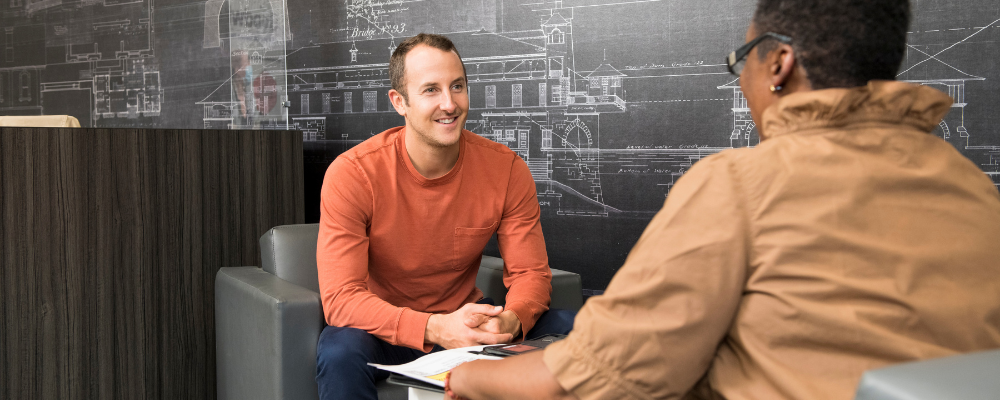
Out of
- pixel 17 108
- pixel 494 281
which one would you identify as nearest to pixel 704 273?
pixel 494 281

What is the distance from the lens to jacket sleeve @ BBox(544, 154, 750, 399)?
0.73 metres

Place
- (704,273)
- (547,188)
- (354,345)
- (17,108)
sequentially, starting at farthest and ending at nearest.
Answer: (17,108), (547,188), (354,345), (704,273)

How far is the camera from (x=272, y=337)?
6.06 feet

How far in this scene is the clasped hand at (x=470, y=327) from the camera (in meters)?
1.64

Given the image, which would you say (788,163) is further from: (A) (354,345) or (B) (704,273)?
(A) (354,345)

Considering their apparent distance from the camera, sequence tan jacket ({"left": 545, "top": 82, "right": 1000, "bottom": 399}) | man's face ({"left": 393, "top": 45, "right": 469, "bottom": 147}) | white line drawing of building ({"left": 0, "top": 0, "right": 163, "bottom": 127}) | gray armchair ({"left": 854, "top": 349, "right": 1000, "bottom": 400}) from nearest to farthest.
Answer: gray armchair ({"left": 854, "top": 349, "right": 1000, "bottom": 400}) → tan jacket ({"left": 545, "top": 82, "right": 1000, "bottom": 399}) → man's face ({"left": 393, "top": 45, "right": 469, "bottom": 147}) → white line drawing of building ({"left": 0, "top": 0, "right": 163, "bottom": 127})

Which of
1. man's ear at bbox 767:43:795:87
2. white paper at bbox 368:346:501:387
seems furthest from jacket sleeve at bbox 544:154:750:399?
white paper at bbox 368:346:501:387

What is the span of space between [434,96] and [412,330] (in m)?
0.63

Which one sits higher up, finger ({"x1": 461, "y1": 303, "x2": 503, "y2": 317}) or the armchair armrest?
finger ({"x1": 461, "y1": 303, "x2": 503, "y2": 317})

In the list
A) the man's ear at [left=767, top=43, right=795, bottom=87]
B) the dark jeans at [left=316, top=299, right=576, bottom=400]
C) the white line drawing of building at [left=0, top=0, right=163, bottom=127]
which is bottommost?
the dark jeans at [left=316, top=299, right=576, bottom=400]

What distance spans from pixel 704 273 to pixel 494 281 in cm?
156

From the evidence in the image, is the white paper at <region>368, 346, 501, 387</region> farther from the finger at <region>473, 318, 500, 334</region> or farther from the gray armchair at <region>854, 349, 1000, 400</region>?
the gray armchair at <region>854, 349, 1000, 400</region>

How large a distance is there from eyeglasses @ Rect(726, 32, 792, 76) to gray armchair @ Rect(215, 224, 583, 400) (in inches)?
45.0

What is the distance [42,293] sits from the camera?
7.63 feet
